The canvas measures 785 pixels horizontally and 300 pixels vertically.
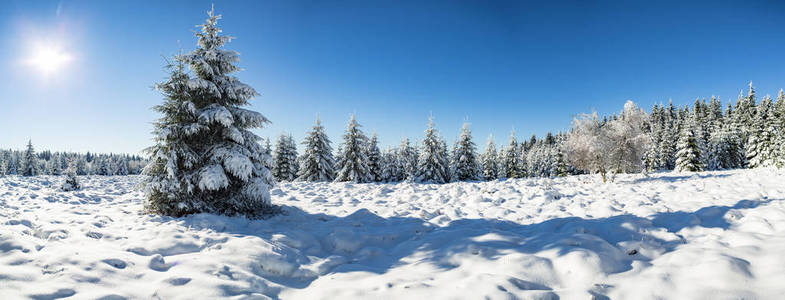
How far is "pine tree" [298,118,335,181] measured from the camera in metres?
27.9

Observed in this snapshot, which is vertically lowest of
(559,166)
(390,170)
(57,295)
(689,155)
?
(57,295)

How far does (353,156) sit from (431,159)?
7.78 meters

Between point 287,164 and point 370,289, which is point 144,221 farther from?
point 287,164

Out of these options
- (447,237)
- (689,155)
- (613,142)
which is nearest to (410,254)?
(447,237)

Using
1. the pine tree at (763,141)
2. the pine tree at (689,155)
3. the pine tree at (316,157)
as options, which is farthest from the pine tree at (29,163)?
the pine tree at (763,141)

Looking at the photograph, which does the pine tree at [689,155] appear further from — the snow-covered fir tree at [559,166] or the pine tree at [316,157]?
the pine tree at [316,157]

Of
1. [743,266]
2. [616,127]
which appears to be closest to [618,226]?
[743,266]

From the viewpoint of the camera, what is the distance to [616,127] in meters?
16.2

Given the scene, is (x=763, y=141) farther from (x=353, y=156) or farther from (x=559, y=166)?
(x=353, y=156)

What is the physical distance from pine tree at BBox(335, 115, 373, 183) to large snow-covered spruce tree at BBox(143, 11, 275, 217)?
19547 mm

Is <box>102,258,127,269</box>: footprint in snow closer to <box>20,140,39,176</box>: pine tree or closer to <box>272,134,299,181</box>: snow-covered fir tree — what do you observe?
<box>272,134,299,181</box>: snow-covered fir tree

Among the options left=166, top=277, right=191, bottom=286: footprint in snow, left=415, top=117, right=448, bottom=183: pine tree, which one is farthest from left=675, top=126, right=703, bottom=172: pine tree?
left=166, top=277, right=191, bottom=286: footprint in snow

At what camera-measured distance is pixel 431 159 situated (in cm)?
2930

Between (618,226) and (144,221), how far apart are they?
963 centimetres
